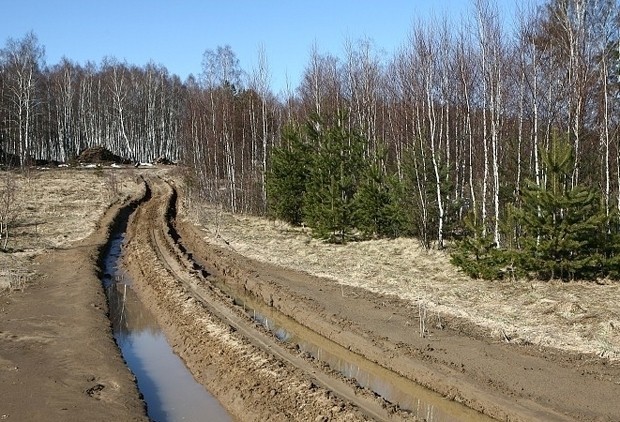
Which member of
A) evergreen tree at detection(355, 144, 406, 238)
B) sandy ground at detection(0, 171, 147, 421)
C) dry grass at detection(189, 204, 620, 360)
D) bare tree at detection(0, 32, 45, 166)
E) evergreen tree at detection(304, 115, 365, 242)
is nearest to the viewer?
sandy ground at detection(0, 171, 147, 421)

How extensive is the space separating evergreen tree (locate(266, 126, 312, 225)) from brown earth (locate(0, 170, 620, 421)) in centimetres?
1098

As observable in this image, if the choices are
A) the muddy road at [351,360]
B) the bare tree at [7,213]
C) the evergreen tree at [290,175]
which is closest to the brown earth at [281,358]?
the muddy road at [351,360]

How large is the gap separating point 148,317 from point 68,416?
869cm

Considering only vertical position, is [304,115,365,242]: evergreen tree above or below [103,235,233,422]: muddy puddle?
above

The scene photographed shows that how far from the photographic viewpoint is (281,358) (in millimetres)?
12461

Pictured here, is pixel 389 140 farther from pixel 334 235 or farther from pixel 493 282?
pixel 493 282

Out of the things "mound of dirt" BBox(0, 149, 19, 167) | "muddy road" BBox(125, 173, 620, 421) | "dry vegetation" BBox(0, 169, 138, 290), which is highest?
"mound of dirt" BBox(0, 149, 19, 167)

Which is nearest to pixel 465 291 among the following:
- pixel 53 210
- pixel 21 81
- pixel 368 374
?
pixel 368 374

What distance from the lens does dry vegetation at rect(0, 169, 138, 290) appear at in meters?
23.0

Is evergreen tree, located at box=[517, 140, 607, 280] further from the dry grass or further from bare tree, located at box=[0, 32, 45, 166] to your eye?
bare tree, located at box=[0, 32, 45, 166]

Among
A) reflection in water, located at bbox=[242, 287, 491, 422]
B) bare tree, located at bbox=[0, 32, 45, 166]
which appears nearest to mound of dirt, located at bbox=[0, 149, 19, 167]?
bare tree, located at bbox=[0, 32, 45, 166]

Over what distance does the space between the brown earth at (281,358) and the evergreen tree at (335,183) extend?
622 cm

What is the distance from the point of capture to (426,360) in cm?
1173

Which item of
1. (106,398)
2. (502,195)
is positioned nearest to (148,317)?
(106,398)
